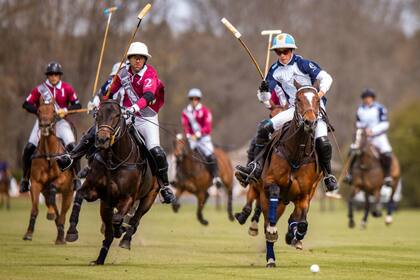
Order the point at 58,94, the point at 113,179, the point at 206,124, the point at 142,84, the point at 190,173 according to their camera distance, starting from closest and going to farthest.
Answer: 1. the point at 113,179
2. the point at 142,84
3. the point at 58,94
4. the point at 190,173
5. the point at 206,124

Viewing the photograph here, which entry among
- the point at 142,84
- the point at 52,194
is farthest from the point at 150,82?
the point at 52,194

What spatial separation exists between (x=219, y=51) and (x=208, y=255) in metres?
44.3

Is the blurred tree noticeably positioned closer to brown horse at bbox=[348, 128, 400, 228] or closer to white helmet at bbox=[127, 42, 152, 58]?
brown horse at bbox=[348, 128, 400, 228]

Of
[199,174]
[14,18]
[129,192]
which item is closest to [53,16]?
[14,18]

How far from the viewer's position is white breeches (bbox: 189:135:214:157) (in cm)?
2705

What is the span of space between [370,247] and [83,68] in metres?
24.6

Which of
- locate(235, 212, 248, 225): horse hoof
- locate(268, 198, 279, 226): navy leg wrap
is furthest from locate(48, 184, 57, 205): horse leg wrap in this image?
locate(268, 198, 279, 226): navy leg wrap

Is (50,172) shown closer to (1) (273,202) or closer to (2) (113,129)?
(2) (113,129)

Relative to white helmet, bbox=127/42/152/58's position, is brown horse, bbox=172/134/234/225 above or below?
below

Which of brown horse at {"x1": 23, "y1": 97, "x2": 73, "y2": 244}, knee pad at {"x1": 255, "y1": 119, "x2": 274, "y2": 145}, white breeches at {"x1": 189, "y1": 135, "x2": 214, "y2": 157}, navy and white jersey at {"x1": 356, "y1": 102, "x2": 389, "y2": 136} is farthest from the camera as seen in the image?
navy and white jersey at {"x1": 356, "y1": 102, "x2": 389, "y2": 136}

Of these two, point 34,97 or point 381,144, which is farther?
point 381,144

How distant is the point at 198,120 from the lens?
88.7 ft

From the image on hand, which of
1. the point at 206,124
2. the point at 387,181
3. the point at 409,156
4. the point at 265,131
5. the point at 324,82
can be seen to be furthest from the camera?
the point at 409,156

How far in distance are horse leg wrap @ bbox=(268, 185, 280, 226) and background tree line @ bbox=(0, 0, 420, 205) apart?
21.9 m
